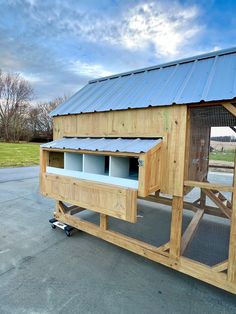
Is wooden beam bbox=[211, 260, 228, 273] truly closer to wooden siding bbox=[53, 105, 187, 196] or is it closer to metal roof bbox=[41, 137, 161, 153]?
wooden siding bbox=[53, 105, 187, 196]

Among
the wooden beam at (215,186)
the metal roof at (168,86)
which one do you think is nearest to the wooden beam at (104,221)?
the wooden beam at (215,186)

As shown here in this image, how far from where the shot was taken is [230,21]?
126 inches

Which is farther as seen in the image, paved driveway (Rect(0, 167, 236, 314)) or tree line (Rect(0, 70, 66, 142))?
tree line (Rect(0, 70, 66, 142))

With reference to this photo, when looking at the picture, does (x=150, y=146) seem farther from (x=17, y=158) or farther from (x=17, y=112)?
(x=17, y=112)

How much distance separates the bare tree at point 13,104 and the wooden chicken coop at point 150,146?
25.9 meters

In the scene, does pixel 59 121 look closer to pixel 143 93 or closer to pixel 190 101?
pixel 143 93

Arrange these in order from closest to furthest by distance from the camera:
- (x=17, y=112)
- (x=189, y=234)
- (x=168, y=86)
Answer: (x=168, y=86), (x=189, y=234), (x=17, y=112)

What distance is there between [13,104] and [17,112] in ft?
4.24

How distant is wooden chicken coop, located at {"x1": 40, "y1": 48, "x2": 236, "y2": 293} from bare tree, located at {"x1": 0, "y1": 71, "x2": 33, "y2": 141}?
25918mm

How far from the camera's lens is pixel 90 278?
6.81 feet

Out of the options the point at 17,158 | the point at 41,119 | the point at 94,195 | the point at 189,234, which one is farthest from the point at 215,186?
the point at 41,119

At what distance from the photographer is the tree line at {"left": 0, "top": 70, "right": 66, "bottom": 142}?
24.9m

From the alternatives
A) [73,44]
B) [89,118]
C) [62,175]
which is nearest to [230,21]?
[89,118]

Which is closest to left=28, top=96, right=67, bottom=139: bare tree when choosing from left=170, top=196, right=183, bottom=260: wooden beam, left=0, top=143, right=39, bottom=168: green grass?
left=0, top=143, right=39, bottom=168: green grass
